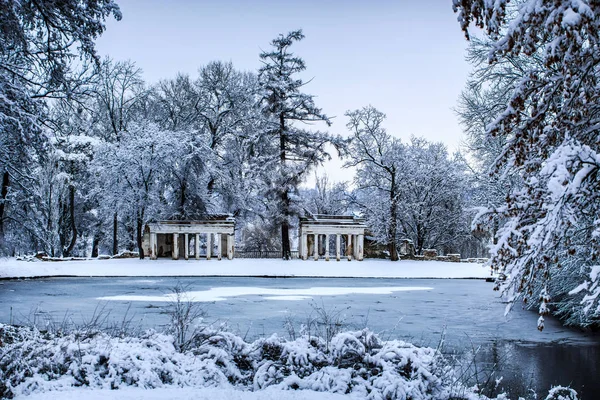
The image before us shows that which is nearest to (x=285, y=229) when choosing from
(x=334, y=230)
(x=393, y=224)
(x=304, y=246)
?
(x=304, y=246)

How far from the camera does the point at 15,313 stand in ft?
44.6

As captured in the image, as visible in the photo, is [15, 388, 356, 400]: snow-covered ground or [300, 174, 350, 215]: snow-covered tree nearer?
[15, 388, 356, 400]: snow-covered ground

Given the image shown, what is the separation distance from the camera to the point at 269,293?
19.9m

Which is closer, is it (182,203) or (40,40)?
(40,40)

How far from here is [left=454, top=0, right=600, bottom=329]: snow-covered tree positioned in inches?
209

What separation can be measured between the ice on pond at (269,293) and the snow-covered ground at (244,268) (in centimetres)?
639

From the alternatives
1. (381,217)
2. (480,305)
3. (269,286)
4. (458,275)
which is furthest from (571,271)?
(381,217)

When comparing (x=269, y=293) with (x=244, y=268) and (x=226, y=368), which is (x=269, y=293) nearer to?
(x=244, y=268)

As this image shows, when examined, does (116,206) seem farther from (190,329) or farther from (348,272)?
(190,329)

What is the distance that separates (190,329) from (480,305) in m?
10.3

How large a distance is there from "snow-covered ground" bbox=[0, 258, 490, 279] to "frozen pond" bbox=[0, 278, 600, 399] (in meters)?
2.97

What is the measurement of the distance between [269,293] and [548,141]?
1435cm

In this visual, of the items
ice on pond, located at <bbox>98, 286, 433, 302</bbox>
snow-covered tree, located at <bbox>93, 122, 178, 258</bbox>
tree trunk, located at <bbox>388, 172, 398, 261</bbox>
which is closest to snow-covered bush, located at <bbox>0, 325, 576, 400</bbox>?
ice on pond, located at <bbox>98, 286, 433, 302</bbox>

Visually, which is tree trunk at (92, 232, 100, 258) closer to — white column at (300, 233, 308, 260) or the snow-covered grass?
white column at (300, 233, 308, 260)
